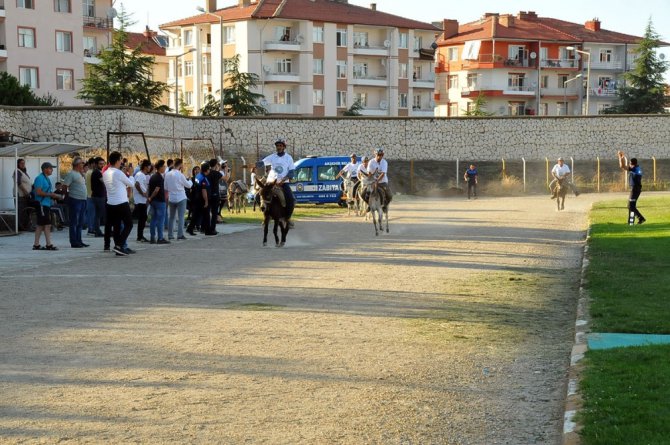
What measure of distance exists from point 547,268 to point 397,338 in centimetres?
855

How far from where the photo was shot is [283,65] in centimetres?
9806

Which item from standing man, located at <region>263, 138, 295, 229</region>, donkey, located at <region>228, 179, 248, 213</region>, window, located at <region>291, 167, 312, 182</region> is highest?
standing man, located at <region>263, 138, 295, 229</region>

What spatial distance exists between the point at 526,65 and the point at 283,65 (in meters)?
30.8

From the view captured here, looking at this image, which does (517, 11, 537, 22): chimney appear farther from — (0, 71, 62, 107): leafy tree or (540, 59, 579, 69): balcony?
(0, 71, 62, 107): leafy tree

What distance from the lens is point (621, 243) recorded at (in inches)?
901

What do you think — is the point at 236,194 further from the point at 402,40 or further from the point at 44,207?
the point at 402,40

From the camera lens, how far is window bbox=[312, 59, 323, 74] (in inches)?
3907

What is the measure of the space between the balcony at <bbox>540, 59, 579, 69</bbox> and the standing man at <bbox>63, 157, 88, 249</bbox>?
9751cm

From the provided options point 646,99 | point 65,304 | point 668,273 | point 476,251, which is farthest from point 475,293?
point 646,99

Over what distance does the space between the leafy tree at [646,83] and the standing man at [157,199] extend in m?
83.8

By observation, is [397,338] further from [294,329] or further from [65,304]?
[65,304]

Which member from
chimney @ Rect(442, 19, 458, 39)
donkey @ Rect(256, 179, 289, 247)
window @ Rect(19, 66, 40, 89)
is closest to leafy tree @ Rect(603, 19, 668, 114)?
chimney @ Rect(442, 19, 458, 39)

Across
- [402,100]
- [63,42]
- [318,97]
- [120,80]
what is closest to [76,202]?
[120,80]

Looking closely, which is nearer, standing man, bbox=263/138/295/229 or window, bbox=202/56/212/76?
standing man, bbox=263/138/295/229
